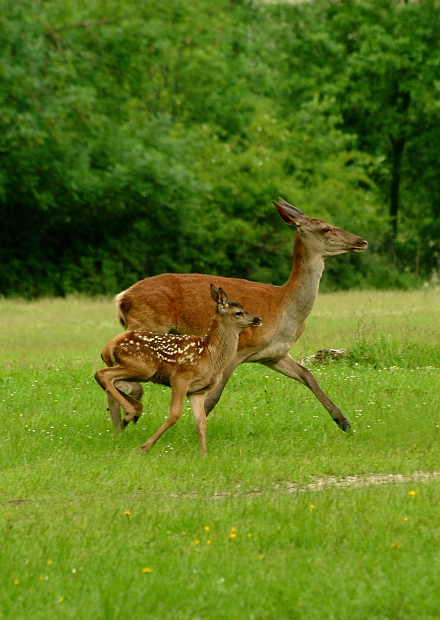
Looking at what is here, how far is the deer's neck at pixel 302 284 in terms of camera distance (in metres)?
10.4

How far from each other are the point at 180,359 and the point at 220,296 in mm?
656

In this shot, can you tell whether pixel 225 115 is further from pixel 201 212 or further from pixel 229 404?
pixel 229 404

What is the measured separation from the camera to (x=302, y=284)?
34.5 ft

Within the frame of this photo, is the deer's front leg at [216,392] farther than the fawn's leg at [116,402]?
Yes

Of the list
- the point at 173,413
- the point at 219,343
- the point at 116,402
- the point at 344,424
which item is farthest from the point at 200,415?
the point at 344,424

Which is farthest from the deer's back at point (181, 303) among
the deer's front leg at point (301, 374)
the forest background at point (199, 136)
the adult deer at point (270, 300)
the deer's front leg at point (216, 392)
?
the forest background at point (199, 136)

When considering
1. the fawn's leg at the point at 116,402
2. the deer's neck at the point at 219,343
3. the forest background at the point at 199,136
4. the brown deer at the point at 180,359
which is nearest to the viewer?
the brown deer at the point at 180,359

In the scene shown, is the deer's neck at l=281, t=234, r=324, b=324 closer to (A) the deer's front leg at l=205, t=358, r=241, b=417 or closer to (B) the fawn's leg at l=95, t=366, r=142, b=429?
(A) the deer's front leg at l=205, t=358, r=241, b=417

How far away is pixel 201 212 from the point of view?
1312 inches

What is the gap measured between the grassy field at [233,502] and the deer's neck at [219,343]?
70 centimetres

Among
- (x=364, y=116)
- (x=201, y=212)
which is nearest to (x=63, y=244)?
(x=201, y=212)

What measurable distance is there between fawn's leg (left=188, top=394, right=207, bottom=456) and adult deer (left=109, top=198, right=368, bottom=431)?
954 millimetres

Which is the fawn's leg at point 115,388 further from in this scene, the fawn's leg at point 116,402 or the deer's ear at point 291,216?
the deer's ear at point 291,216

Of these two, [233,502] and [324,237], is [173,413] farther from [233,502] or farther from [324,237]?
[324,237]
